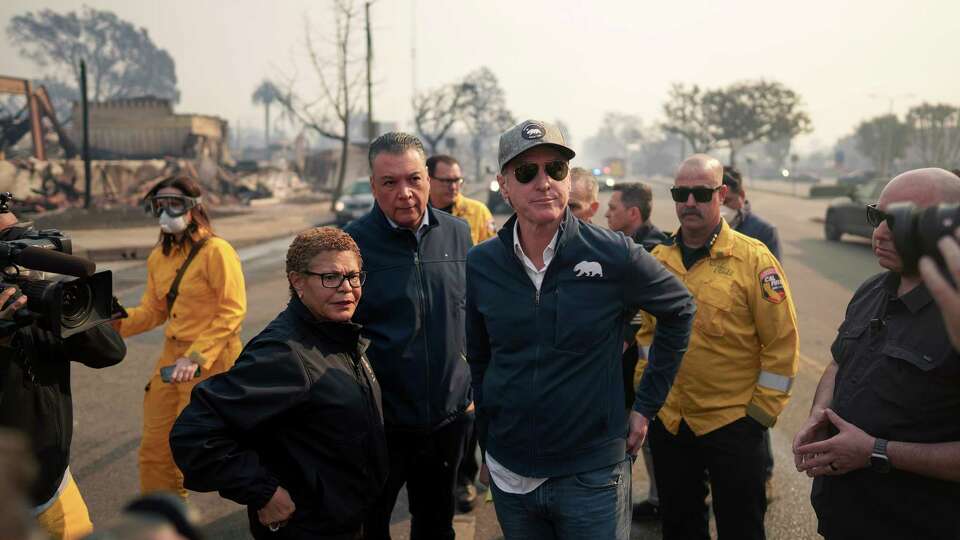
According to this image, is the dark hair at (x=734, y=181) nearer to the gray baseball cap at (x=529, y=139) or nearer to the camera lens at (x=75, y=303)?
the gray baseball cap at (x=529, y=139)

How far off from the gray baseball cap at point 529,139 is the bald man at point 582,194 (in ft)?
5.84

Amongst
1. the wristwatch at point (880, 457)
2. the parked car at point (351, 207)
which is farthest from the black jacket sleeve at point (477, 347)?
the parked car at point (351, 207)

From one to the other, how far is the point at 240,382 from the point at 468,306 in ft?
2.91

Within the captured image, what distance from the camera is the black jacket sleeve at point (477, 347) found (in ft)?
8.43

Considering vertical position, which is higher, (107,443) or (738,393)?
(738,393)

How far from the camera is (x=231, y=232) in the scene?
20281 mm

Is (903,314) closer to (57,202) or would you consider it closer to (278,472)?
(278,472)

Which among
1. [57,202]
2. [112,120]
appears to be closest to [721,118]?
[112,120]

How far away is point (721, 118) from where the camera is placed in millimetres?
62250

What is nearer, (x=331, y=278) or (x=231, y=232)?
(x=331, y=278)

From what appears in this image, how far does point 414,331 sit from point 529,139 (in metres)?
1.04

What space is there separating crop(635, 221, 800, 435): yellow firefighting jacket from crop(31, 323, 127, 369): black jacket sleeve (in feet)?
7.97

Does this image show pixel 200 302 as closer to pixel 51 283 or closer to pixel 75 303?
pixel 75 303

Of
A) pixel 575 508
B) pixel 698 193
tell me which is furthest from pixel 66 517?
pixel 698 193
